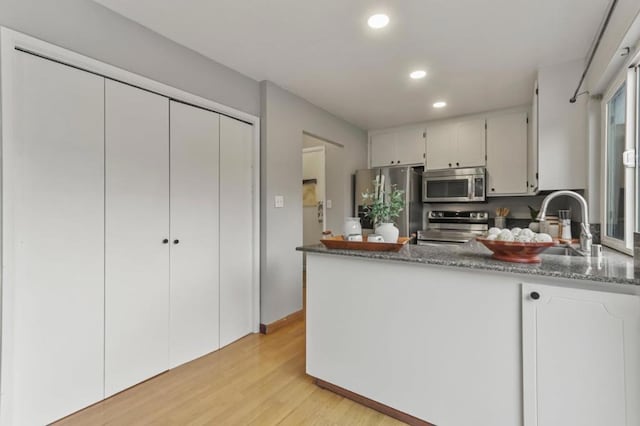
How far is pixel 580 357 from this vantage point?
124 centimetres

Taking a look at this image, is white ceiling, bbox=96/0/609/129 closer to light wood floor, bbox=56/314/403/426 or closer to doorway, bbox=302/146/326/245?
doorway, bbox=302/146/326/245

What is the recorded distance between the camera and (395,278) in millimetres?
1679

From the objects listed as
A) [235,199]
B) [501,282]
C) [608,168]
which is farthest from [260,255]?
[608,168]

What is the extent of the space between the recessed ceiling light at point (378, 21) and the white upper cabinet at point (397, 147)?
7.94 ft

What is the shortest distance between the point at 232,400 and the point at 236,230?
1359 millimetres

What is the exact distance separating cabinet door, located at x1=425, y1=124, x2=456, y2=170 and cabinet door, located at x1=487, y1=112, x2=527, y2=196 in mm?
426

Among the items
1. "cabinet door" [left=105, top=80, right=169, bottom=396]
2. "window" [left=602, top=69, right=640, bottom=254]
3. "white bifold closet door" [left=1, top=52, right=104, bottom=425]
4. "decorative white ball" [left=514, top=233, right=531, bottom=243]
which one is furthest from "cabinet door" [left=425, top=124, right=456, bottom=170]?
"white bifold closet door" [left=1, top=52, right=104, bottom=425]

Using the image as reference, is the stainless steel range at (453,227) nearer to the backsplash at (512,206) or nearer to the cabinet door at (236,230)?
the backsplash at (512,206)

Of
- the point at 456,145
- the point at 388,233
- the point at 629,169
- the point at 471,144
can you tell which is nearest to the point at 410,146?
the point at 456,145

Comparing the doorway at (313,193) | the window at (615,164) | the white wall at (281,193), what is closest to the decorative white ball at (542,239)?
the window at (615,164)

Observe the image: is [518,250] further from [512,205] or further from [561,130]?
[512,205]

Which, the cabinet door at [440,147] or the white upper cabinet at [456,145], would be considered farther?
the cabinet door at [440,147]

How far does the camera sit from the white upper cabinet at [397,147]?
4246 mm

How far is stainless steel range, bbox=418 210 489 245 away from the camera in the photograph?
3936 millimetres
